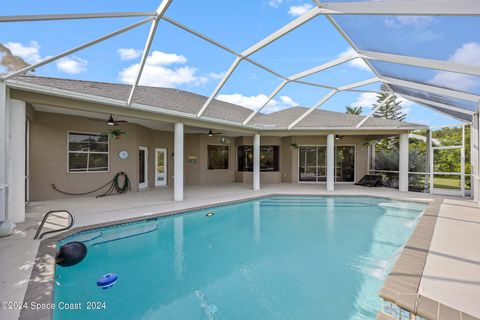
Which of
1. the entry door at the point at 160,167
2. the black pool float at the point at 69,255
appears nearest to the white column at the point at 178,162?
the entry door at the point at 160,167

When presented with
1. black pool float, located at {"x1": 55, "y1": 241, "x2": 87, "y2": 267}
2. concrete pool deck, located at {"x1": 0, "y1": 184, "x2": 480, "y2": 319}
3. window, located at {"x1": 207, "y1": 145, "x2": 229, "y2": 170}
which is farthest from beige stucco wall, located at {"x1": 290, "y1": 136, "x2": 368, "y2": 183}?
black pool float, located at {"x1": 55, "y1": 241, "x2": 87, "y2": 267}

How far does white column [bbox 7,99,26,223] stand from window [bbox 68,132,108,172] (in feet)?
12.0

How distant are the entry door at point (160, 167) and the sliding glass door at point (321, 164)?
26.8ft

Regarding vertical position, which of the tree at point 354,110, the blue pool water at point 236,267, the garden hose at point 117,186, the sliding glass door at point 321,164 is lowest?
the blue pool water at point 236,267

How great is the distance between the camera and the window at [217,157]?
1400 centimetres

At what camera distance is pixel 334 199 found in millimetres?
10062

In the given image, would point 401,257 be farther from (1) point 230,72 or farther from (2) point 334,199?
(2) point 334,199

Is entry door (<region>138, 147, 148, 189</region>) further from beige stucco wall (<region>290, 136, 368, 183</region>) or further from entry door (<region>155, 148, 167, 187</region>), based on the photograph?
beige stucco wall (<region>290, 136, 368, 183</region>)

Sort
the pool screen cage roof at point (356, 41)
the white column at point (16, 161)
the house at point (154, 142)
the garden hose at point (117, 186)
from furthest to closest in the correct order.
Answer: the garden hose at point (117, 186), the house at point (154, 142), the white column at point (16, 161), the pool screen cage roof at point (356, 41)

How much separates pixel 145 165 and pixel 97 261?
8065mm

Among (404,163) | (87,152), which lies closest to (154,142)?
(87,152)

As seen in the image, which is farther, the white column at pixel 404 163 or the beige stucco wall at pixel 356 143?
the beige stucco wall at pixel 356 143

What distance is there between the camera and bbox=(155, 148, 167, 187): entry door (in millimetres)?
12517

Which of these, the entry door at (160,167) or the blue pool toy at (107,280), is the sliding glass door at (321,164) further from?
the blue pool toy at (107,280)
